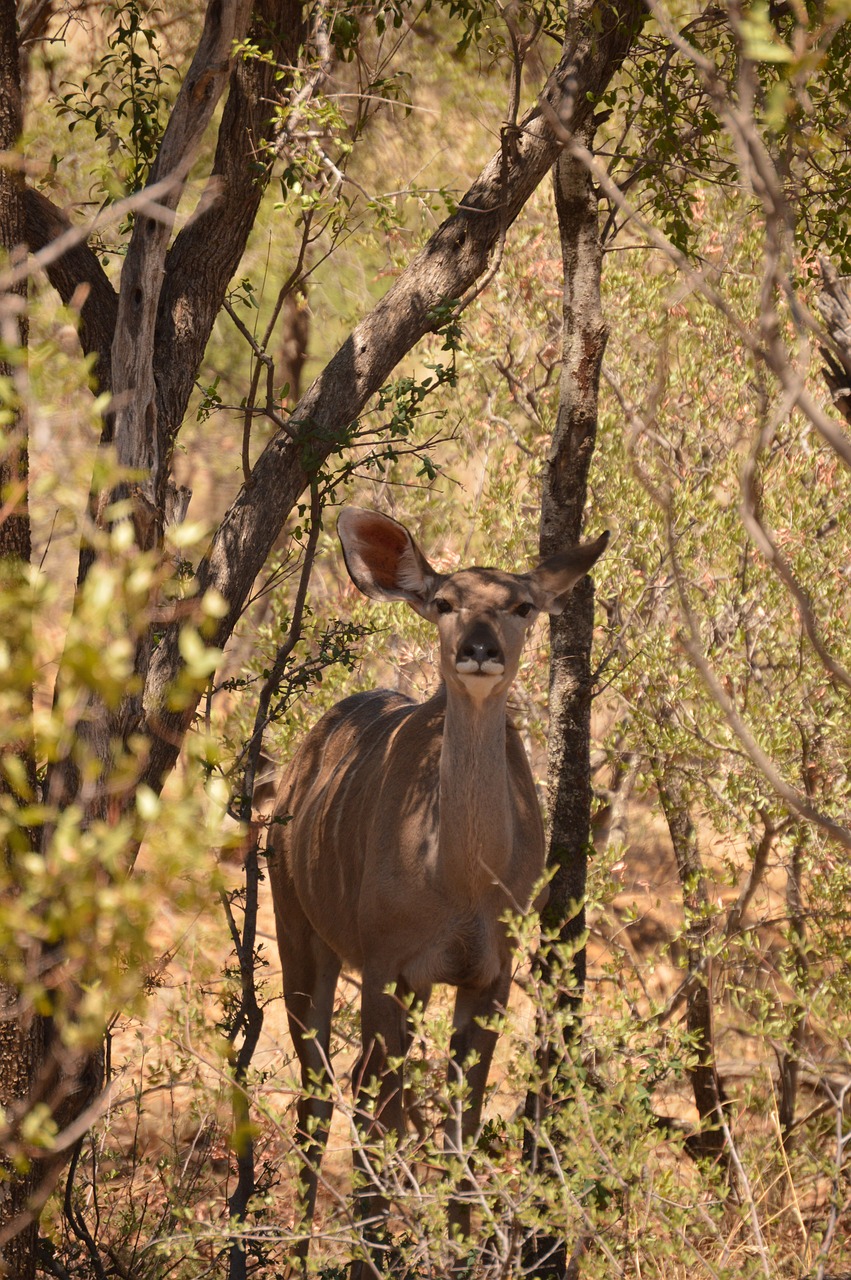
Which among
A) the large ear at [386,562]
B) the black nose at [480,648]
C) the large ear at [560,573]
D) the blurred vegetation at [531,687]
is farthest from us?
the large ear at [386,562]

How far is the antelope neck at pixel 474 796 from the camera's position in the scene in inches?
180

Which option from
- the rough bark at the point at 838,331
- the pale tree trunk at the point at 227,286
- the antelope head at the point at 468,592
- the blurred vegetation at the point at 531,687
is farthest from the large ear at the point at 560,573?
the rough bark at the point at 838,331

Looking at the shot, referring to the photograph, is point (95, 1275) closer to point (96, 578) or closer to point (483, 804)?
point (483, 804)

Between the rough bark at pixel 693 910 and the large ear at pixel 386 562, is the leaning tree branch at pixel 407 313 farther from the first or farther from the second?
the rough bark at pixel 693 910

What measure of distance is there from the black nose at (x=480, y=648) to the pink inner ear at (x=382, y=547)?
0.71m

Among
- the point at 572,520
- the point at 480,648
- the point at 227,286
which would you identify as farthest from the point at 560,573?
the point at 227,286

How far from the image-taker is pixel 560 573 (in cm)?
475

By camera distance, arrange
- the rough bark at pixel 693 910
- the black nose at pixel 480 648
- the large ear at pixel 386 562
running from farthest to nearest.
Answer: the rough bark at pixel 693 910, the large ear at pixel 386 562, the black nose at pixel 480 648

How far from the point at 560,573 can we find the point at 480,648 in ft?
1.95

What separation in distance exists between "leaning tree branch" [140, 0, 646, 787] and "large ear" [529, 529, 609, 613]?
83 cm

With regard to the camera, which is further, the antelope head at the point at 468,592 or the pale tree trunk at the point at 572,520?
the pale tree trunk at the point at 572,520

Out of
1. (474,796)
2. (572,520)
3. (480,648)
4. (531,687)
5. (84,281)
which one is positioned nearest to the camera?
(480,648)

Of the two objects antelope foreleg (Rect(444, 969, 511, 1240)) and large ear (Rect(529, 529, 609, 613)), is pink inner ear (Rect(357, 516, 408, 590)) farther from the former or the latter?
antelope foreleg (Rect(444, 969, 511, 1240))

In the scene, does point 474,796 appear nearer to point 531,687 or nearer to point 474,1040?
point 474,1040
